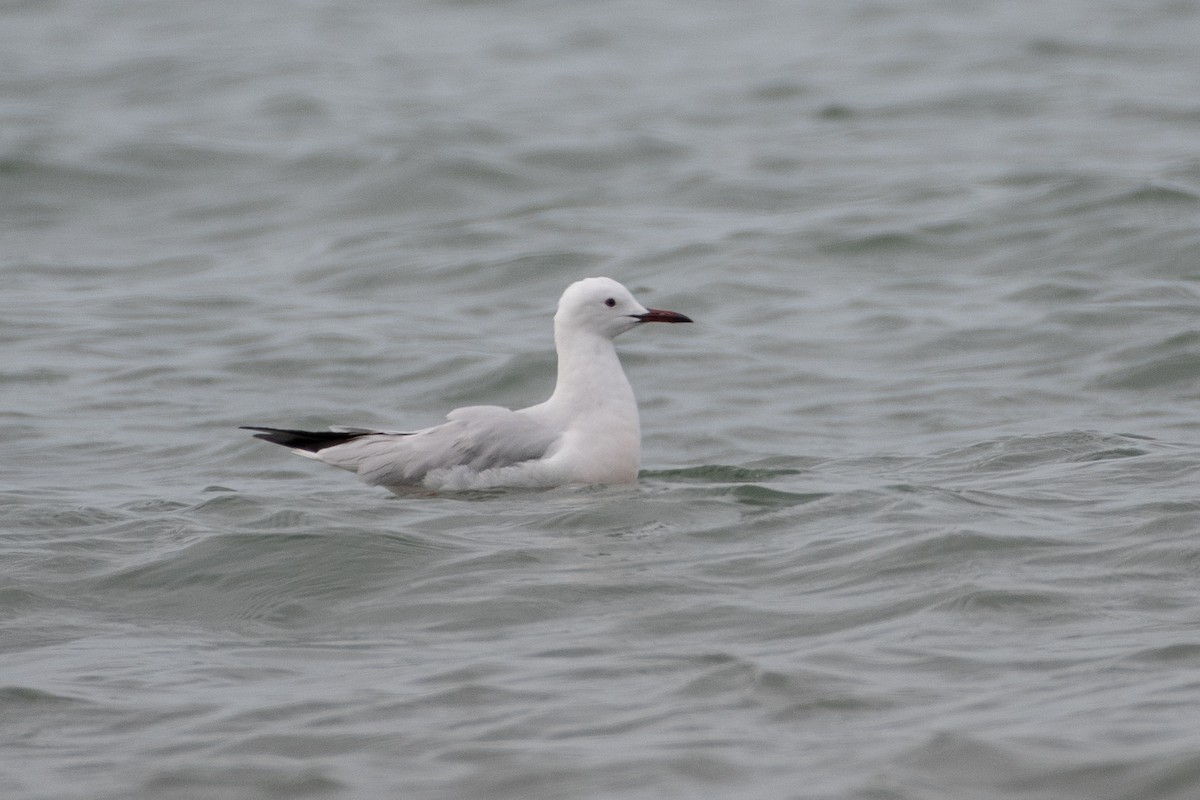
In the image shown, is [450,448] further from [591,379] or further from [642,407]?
[642,407]

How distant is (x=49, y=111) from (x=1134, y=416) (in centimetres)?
1313

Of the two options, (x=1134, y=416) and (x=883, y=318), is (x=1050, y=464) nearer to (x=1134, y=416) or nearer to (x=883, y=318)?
(x=1134, y=416)

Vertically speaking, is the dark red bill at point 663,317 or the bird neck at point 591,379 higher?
the dark red bill at point 663,317

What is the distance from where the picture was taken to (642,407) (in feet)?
32.2

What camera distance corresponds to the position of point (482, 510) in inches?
293

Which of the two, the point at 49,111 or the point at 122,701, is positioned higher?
the point at 49,111

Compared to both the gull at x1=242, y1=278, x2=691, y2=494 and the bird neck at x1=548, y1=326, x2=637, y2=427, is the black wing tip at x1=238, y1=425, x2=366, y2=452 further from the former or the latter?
the bird neck at x1=548, y1=326, x2=637, y2=427

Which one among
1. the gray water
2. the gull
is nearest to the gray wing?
the gull

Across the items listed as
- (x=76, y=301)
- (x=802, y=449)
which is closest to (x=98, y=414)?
(x=76, y=301)

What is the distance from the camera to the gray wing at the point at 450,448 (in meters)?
7.82

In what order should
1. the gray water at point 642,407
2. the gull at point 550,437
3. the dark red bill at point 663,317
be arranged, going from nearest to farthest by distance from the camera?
the gray water at point 642,407 → the gull at point 550,437 → the dark red bill at point 663,317

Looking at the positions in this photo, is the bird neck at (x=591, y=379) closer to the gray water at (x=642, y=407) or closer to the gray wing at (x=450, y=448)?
the gray wing at (x=450, y=448)

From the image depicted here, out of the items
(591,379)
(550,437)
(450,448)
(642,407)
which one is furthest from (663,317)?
(642,407)

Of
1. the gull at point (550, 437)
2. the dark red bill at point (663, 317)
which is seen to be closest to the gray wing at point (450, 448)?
the gull at point (550, 437)
